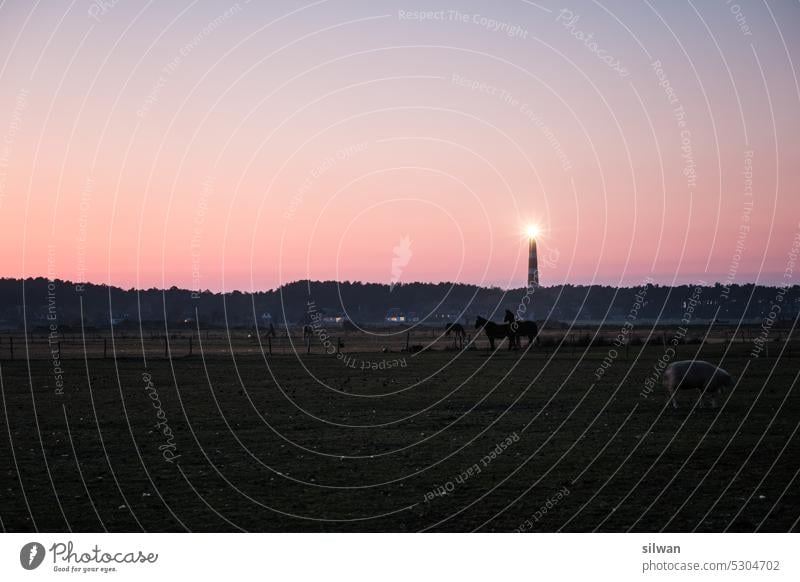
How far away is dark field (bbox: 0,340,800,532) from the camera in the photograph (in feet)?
35.1

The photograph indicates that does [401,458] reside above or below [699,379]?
below

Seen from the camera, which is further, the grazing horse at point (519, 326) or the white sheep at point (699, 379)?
the grazing horse at point (519, 326)

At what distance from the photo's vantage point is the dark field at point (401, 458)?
10.7 meters

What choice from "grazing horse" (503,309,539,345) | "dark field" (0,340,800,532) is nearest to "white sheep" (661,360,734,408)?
"dark field" (0,340,800,532)

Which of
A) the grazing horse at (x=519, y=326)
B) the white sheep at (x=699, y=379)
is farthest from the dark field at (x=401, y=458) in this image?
the grazing horse at (x=519, y=326)

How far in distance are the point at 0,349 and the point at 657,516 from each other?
5601cm

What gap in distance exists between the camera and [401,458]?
1469 centimetres

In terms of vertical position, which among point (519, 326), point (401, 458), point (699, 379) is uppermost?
point (519, 326)

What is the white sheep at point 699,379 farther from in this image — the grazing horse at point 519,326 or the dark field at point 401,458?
the grazing horse at point 519,326

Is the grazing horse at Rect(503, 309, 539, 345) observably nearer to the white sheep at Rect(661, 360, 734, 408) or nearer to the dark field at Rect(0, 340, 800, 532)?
the dark field at Rect(0, 340, 800, 532)

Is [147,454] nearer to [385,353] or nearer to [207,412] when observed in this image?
[207,412]

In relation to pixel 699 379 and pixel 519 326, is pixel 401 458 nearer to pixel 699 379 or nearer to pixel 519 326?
pixel 699 379

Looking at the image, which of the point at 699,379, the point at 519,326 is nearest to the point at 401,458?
the point at 699,379
